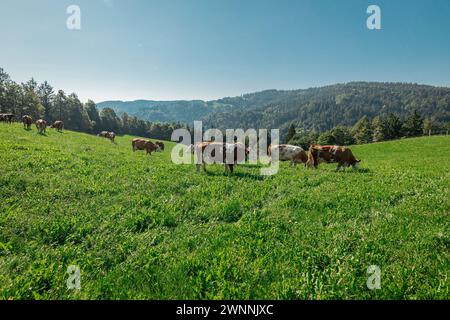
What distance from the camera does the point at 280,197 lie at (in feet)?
32.9

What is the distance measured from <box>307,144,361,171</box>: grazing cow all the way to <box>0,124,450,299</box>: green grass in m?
7.59

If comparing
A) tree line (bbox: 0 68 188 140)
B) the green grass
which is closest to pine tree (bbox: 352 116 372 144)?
tree line (bbox: 0 68 188 140)

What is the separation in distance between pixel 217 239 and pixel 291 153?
19422 mm

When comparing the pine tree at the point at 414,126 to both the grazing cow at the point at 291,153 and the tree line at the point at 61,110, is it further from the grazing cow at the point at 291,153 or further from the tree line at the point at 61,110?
the tree line at the point at 61,110

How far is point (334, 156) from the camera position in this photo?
1933cm

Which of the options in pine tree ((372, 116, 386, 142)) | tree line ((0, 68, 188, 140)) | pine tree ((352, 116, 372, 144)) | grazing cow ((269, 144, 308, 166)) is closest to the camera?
grazing cow ((269, 144, 308, 166))

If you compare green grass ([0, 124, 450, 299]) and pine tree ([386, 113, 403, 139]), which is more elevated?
pine tree ([386, 113, 403, 139])

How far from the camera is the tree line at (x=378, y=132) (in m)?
89.6

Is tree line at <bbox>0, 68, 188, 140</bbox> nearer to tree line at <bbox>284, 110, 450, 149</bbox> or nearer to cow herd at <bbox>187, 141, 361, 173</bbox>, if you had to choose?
tree line at <bbox>284, 110, 450, 149</bbox>

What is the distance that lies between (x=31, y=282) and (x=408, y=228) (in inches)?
331

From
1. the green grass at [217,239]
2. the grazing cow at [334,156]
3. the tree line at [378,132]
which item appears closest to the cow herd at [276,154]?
the grazing cow at [334,156]

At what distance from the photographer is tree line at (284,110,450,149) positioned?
89.6 m

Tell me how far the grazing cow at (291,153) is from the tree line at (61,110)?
3507 inches

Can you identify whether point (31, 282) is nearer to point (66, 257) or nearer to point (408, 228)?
point (66, 257)
